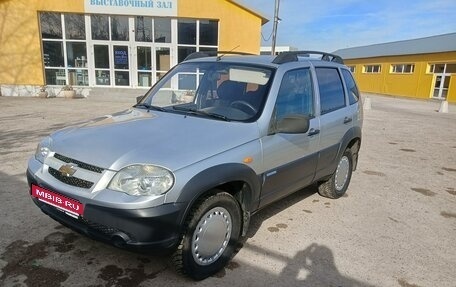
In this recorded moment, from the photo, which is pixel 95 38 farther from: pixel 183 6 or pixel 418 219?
pixel 418 219

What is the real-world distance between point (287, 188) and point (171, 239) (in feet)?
5.50

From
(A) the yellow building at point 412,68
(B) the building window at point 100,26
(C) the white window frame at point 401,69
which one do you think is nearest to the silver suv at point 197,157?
(B) the building window at point 100,26

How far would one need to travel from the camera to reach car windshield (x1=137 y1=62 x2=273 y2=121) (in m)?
3.47

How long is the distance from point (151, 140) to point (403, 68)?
3689 cm

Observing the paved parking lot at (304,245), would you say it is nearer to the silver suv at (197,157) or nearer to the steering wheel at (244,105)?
the silver suv at (197,157)

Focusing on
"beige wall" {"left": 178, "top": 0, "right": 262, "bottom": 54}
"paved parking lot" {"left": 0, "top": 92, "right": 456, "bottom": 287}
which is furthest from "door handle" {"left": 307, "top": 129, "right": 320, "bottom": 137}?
"beige wall" {"left": 178, "top": 0, "right": 262, "bottom": 54}

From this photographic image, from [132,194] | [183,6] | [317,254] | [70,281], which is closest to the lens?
[132,194]

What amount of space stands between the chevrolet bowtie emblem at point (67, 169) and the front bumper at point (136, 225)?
1.06 feet

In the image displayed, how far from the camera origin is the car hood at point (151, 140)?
261 cm

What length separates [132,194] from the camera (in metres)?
2.51

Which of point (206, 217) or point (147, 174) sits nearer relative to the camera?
point (147, 174)

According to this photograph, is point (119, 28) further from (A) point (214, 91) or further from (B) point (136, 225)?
(B) point (136, 225)

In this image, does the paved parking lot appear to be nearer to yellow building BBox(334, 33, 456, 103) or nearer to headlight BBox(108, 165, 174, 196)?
headlight BBox(108, 165, 174, 196)

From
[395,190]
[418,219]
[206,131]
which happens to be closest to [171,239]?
[206,131]
